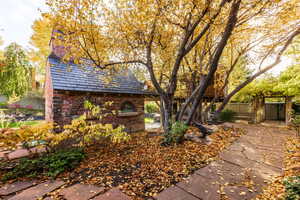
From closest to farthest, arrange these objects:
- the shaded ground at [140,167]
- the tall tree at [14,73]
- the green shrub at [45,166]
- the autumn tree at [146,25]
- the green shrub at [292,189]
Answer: the green shrub at [292,189]
the shaded ground at [140,167]
the green shrub at [45,166]
the autumn tree at [146,25]
the tall tree at [14,73]

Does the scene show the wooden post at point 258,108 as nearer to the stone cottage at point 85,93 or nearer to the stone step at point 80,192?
the stone cottage at point 85,93

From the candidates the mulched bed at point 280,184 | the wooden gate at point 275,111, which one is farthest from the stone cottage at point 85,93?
the wooden gate at point 275,111

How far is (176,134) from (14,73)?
1789 cm

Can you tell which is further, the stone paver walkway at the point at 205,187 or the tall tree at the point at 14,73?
the tall tree at the point at 14,73

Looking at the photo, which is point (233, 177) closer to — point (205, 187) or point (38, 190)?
point (205, 187)

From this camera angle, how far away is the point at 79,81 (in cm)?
579

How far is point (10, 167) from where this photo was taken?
3.14 meters

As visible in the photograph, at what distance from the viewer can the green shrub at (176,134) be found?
13.8ft

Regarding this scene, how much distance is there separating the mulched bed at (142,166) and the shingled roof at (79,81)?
110 inches

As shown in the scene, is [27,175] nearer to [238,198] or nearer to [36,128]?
[36,128]

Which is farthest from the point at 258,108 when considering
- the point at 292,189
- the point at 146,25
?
the point at 146,25

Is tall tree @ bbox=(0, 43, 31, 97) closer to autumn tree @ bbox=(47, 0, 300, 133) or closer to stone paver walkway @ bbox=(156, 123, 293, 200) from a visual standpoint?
autumn tree @ bbox=(47, 0, 300, 133)

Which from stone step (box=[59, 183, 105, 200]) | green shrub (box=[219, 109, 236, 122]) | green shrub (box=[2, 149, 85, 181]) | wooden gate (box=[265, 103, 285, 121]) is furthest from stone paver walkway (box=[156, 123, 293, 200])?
wooden gate (box=[265, 103, 285, 121])

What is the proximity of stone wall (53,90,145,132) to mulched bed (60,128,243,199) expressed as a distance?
69.4 inches
